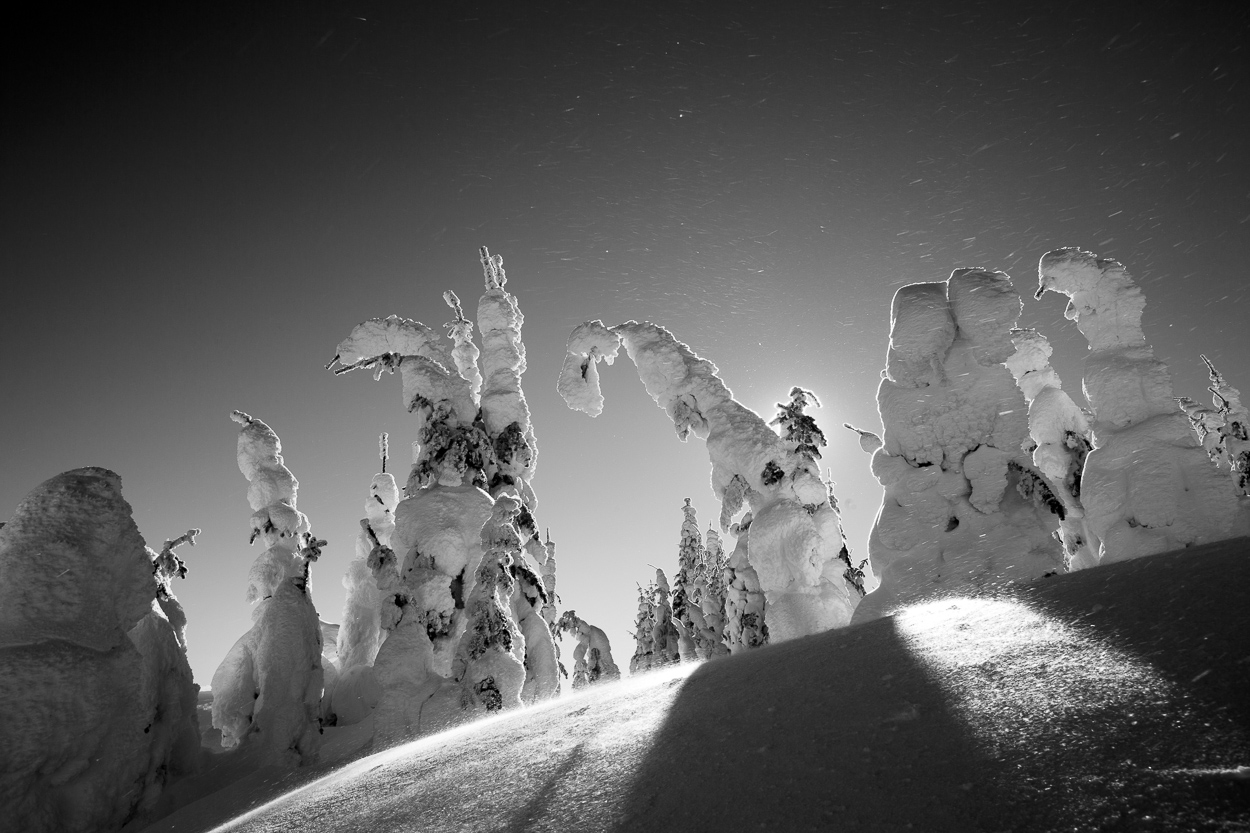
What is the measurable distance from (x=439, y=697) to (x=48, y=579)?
7.15 m

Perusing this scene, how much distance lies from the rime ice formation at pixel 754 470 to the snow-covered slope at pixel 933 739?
809 centimetres

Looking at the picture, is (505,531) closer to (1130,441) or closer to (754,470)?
(754,470)

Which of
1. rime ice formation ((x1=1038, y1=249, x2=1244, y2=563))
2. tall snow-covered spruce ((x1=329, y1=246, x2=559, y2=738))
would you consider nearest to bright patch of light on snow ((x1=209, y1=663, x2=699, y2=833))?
tall snow-covered spruce ((x1=329, y1=246, x2=559, y2=738))

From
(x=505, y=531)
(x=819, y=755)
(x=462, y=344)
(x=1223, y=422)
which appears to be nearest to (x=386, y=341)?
(x=462, y=344)

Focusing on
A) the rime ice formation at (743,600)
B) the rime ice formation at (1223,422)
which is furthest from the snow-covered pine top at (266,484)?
the rime ice formation at (1223,422)

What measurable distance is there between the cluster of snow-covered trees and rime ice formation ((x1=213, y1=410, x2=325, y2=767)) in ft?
0.20

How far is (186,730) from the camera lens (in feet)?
35.9

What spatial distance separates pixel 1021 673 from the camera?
314cm

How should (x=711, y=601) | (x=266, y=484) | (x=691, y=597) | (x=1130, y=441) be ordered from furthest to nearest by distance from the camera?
1. (x=691, y=597)
2. (x=711, y=601)
3. (x=266, y=484)
4. (x=1130, y=441)

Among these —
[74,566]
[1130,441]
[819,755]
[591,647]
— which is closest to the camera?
[819,755]

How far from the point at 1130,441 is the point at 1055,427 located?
419 centimetres

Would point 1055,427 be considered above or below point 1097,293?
below

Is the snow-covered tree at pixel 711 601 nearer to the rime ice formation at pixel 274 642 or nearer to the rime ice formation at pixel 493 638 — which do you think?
the rime ice formation at pixel 493 638

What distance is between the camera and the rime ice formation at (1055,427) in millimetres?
16016
